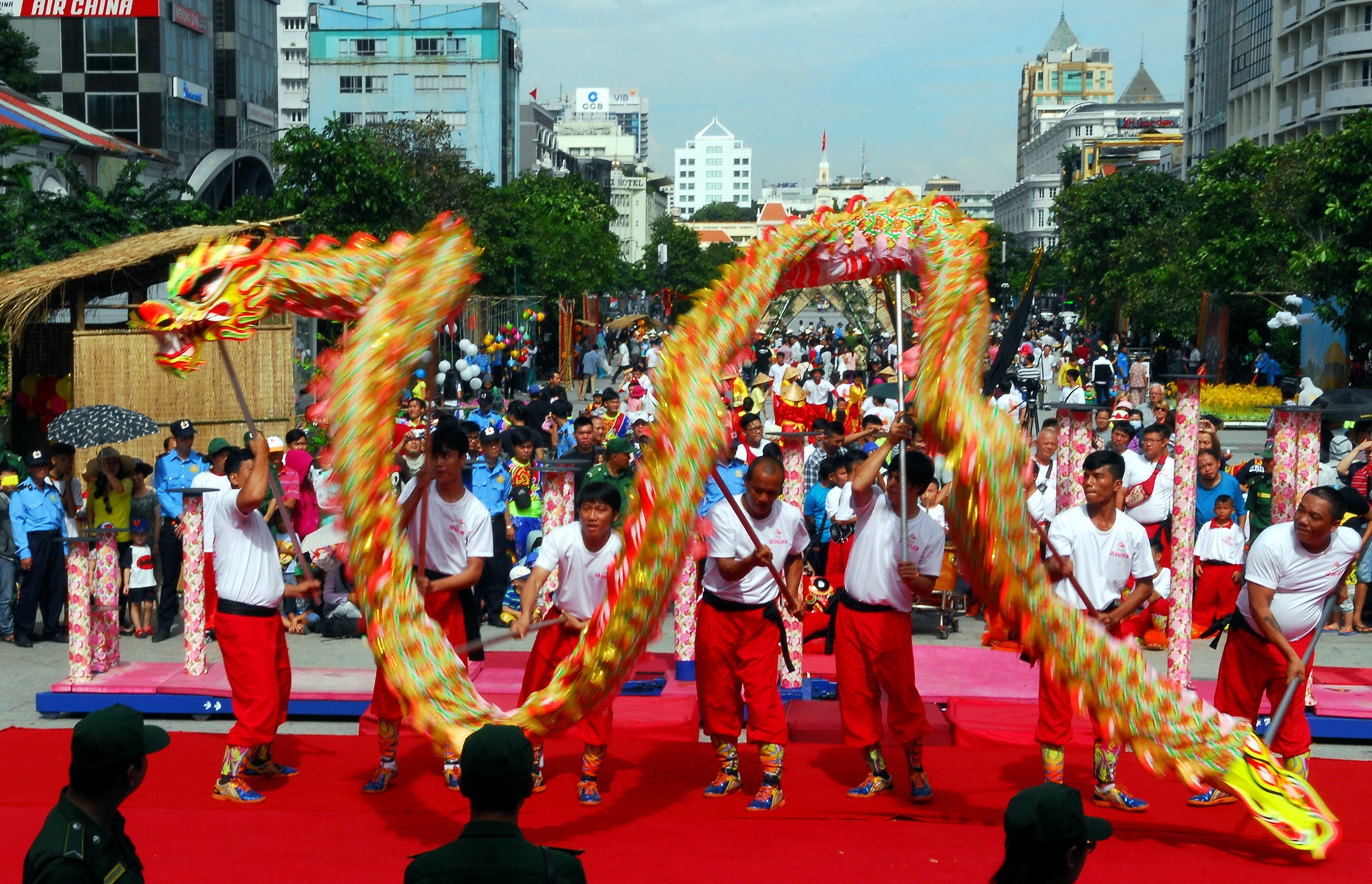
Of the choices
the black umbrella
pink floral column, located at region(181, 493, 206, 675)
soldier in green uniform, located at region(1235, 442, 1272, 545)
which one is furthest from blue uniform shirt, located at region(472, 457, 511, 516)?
soldier in green uniform, located at region(1235, 442, 1272, 545)

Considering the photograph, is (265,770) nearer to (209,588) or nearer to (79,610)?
(79,610)

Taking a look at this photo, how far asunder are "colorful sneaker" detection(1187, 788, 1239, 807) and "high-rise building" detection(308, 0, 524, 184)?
58708 mm

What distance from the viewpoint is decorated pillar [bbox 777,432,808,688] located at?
25.7 feet

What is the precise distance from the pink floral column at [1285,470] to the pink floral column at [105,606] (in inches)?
268

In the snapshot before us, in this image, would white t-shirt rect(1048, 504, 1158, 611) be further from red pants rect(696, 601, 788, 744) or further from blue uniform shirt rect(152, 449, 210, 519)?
blue uniform shirt rect(152, 449, 210, 519)

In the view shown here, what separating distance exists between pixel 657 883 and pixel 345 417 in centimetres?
223

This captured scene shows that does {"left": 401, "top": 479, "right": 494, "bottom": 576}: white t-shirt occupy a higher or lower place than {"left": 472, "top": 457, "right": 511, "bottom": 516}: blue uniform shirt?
higher

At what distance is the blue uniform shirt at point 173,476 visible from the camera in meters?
9.80

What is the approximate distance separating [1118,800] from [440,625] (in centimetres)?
307

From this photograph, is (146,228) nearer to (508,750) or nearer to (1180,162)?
(508,750)

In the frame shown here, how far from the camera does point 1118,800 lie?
5.76m

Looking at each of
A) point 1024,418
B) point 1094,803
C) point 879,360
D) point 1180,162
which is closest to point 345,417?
point 1094,803

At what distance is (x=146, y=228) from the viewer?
1875 cm

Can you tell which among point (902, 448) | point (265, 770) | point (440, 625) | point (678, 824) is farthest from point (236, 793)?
point (902, 448)
